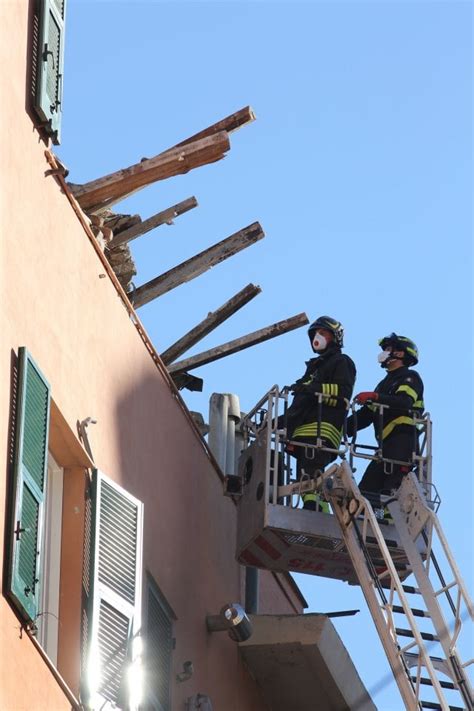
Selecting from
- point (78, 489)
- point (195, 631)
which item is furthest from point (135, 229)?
point (78, 489)

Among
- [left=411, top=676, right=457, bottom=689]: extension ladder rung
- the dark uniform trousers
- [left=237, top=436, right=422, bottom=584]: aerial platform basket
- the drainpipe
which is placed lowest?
[left=411, top=676, right=457, bottom=689]: extension ladder rung

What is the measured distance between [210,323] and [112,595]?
20.6 ft

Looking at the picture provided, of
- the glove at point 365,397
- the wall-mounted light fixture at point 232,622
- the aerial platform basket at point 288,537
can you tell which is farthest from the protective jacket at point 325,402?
the wall-mounted light fixture at point 232,622

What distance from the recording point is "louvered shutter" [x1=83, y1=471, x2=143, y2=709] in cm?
1031

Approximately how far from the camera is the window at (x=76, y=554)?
962 centimetres

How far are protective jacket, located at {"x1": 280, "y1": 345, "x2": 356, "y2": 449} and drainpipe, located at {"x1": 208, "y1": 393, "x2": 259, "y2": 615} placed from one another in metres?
1.28

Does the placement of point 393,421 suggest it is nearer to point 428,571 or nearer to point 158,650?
point 428,571

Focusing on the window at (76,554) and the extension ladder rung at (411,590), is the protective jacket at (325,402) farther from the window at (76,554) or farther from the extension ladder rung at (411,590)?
the window at (76,554)

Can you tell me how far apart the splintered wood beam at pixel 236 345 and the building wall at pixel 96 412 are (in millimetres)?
1866

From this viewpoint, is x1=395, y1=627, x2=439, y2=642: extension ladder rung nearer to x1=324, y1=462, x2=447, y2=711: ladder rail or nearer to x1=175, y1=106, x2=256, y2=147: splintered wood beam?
x1=324, y1=462, x2=447, y2=711: ladder rail

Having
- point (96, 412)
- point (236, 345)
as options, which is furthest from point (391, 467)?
point (96, 412)

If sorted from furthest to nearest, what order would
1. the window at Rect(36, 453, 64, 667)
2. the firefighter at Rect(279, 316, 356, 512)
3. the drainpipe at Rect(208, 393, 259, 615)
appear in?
1. the drainpipe at Rect(208, 393, 259, 615)
2. the firefighter at Rect(279, 316, 356, 512)
3. the window at Rect(36, 453, 64, 667)


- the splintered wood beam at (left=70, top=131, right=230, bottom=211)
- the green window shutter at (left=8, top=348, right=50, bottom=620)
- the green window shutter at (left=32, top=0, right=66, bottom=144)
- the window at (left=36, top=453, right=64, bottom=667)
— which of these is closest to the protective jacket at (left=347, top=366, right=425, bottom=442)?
the splintered wood beam at (left=70, top=131, right=230, bottom=211)

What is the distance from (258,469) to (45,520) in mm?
4077
